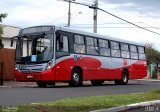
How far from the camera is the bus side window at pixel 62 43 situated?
2317 cm

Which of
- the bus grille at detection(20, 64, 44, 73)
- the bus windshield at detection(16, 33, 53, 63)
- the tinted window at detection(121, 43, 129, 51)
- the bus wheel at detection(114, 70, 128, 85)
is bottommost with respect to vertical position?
the bus wheel at detection(114, 70, 128, 85)

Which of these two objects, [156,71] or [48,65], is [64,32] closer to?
[48,65]

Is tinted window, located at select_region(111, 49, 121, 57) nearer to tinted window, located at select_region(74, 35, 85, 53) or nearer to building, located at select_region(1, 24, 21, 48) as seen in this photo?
tinted window, located at select_region(74, 35, 85, 53)

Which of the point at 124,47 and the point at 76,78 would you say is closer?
the point at 76,78

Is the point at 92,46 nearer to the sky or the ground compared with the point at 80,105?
nearer to the sky

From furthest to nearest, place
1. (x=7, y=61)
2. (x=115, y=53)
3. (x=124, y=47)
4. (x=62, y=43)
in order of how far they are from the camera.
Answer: (x=7, y=61), (x=124, y=47), (x=115, y=53), (x=62, y=43)

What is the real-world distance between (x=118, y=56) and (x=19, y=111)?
19.0 meters

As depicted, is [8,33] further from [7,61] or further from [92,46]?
[92,46]

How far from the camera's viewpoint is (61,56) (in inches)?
920

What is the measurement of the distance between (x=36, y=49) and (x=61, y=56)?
1.35 metres

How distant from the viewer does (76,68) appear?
24.7 metres

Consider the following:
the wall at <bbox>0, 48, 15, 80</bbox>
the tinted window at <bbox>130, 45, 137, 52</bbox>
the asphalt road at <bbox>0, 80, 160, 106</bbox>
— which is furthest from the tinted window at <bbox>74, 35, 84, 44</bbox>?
the wall at <bbox>0, 48, 15, 80</bbox>

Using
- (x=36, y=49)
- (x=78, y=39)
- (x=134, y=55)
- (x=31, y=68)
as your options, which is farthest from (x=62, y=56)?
(x=134, y=55)

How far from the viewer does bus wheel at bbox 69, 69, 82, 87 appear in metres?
24.3
